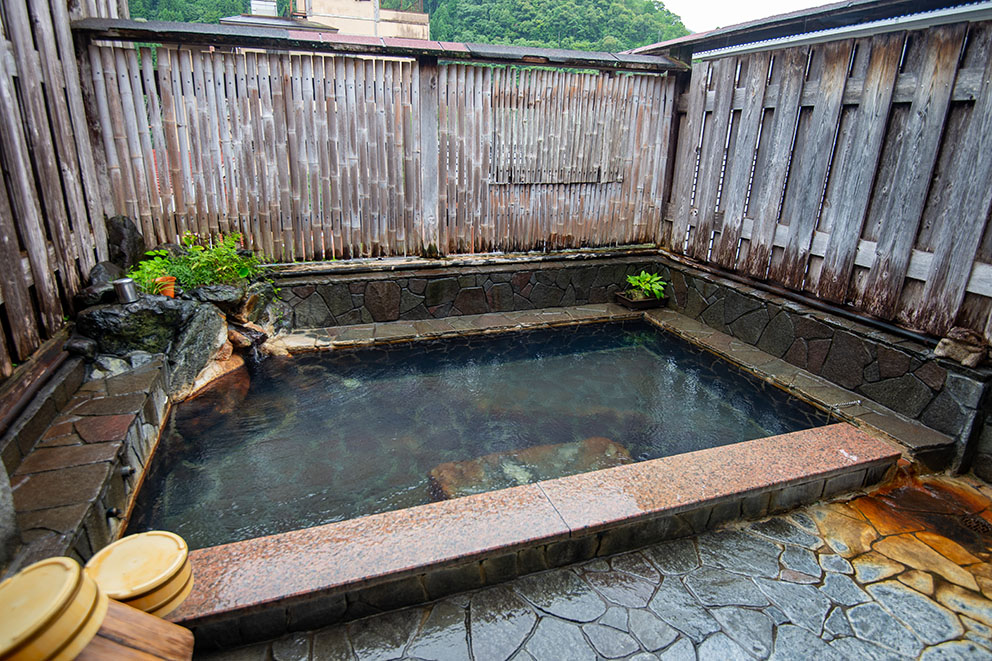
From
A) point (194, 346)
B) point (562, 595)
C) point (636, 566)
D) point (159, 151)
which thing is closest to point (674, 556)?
point (636, 566)

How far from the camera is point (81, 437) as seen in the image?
3523 millimetres

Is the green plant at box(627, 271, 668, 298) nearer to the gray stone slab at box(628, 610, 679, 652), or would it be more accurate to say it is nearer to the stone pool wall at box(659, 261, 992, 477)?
the stone pool wall at box(659, 261, 992, 477)

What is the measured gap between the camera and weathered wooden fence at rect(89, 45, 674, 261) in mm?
5621

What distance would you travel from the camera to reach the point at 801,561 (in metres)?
3.28

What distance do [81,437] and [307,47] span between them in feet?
14.4

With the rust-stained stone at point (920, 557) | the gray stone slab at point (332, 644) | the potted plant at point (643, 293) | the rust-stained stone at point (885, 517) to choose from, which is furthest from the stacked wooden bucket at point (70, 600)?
the potted plant at point (643, 293)

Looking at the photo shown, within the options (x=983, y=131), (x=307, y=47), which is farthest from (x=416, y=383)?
(x=983, y=131)

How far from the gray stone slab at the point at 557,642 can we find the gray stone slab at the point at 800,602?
113 cm

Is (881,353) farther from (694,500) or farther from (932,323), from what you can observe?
(694,500)

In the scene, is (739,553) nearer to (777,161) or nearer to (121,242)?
(777,161)

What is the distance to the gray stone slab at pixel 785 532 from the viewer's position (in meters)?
3.44

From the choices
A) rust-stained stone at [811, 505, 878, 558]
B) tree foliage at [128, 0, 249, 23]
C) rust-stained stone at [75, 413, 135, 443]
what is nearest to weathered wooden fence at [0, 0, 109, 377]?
rust-stained stone at [75, 413, 135, 443]

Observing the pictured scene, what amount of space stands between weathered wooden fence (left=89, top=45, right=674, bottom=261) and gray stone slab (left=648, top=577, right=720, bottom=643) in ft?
16.4

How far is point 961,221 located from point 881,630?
3.27m
